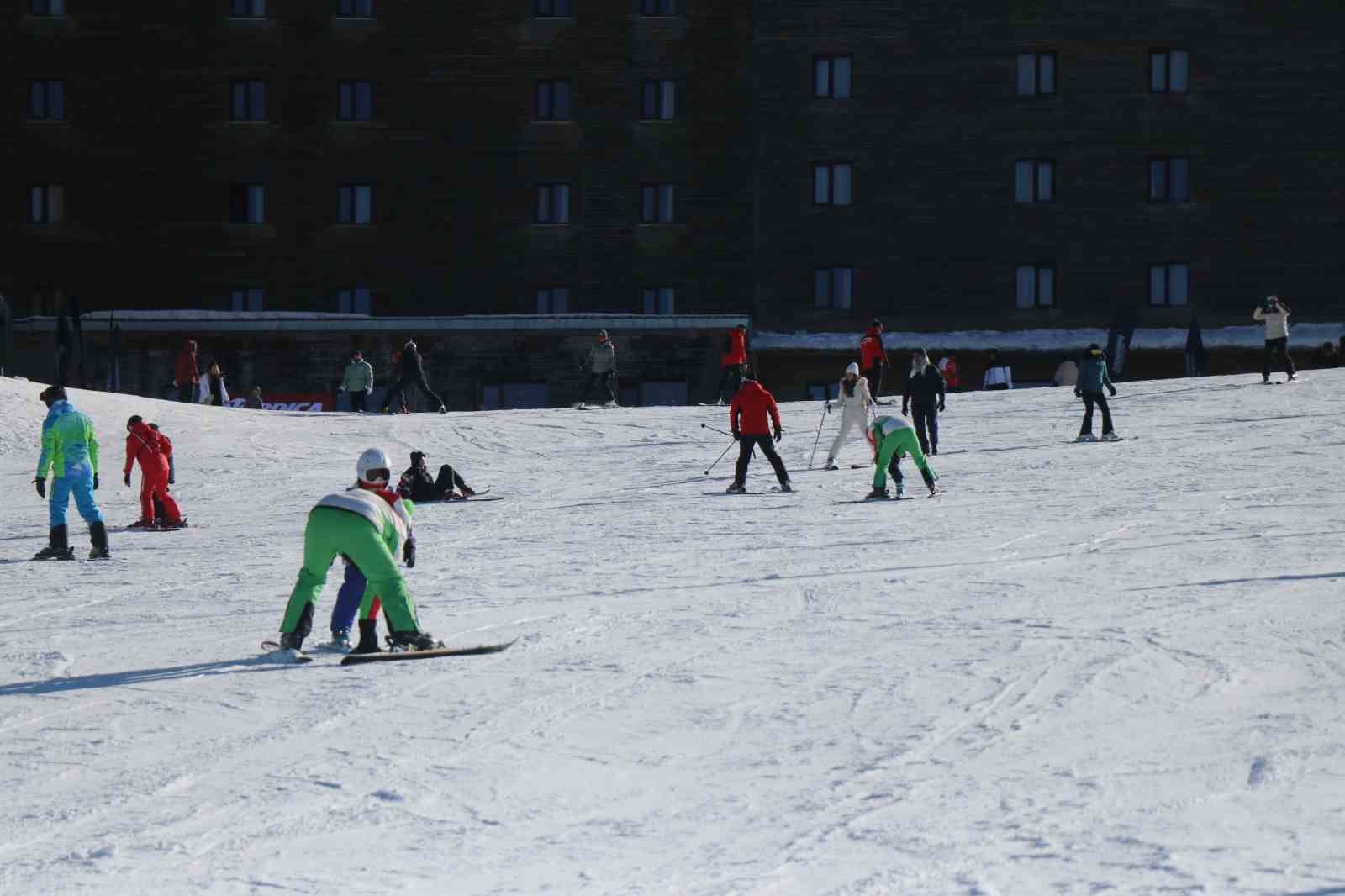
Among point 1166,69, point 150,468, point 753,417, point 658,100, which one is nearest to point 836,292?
point 658,100

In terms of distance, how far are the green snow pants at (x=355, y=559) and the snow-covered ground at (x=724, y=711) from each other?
353 millimetres

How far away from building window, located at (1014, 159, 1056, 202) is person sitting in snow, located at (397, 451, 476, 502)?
25836 mm

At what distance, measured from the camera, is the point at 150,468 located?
64.1 feet

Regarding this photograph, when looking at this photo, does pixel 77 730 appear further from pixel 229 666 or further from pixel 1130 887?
pixel 1130 887

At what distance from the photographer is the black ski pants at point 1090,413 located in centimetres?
2548

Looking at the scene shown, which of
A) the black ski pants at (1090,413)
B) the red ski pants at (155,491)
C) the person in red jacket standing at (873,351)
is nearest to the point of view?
the red ski pants at (155,491)

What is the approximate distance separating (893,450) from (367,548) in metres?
9.91

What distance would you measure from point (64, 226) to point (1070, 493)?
3243 centimetres

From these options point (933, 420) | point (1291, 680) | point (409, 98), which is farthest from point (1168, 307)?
point (1291, 680)

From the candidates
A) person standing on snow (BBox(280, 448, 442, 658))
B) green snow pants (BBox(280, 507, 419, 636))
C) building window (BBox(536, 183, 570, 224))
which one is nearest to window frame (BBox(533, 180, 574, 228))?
building window (BBox(536, 183, 570, 224))

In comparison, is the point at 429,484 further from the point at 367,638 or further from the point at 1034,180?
the point at 1034,180

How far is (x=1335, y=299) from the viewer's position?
4419 cm

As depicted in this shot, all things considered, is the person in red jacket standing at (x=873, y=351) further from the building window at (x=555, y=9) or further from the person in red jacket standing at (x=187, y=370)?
the building window at (x=555, y=9)


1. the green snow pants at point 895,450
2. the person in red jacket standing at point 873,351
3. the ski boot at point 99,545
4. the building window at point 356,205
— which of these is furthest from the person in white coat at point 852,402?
the building window at point 356,205
